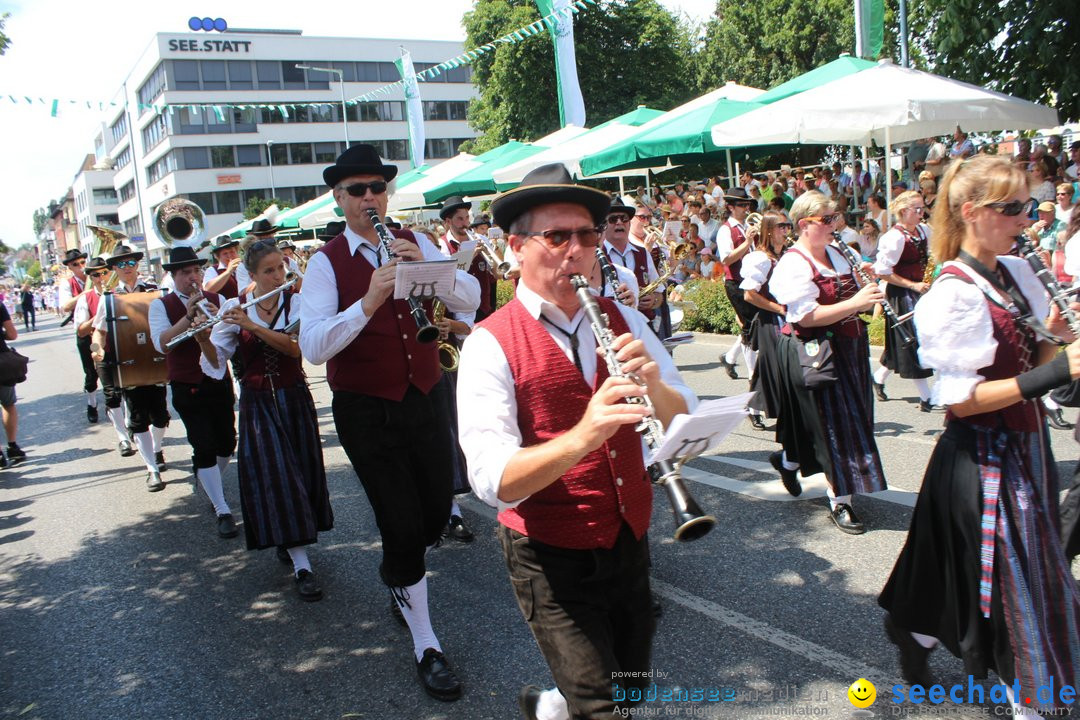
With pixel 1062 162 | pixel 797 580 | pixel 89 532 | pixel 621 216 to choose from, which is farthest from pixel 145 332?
pixel 1062 162

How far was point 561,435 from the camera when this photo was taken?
218 cm

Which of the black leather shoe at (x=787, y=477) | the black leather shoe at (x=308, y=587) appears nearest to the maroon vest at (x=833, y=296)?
the black leather shoe at (x=787, y=477)

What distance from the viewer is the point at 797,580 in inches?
164

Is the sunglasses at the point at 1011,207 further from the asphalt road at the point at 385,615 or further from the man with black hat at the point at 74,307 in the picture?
the man with black hat at the point at 74,307

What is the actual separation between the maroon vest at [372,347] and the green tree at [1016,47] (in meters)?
12.4

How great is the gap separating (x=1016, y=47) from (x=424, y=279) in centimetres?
1303

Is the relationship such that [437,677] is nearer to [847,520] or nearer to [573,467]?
[573,467]

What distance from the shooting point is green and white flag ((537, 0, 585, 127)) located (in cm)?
1788

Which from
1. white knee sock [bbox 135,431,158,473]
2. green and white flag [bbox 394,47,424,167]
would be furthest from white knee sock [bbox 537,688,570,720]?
green and white flag [bbox 394,47,424,167]

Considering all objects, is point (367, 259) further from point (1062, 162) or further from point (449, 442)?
point (1062, 162)

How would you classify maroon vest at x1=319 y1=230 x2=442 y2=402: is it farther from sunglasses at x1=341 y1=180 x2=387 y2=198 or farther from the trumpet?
the trumpet

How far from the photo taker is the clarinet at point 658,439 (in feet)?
6.37

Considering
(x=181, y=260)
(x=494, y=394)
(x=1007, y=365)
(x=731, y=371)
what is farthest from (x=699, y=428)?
(x=731, y=371)

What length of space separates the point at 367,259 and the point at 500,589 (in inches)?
72.4
